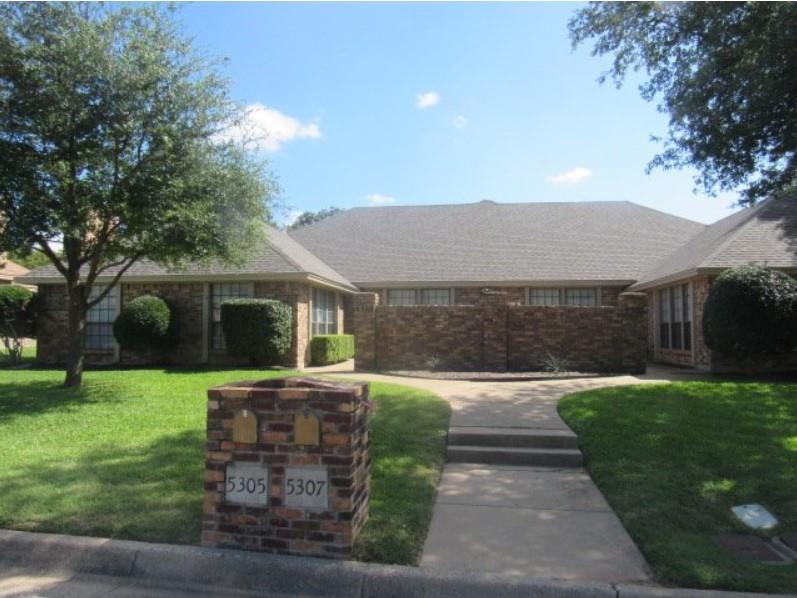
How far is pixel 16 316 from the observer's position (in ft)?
56.2

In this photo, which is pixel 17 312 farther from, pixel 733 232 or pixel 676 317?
Result: pixel 733 232

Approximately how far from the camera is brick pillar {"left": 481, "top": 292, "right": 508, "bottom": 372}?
14.6 m

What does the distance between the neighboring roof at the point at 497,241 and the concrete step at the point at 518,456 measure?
14290 millimetres

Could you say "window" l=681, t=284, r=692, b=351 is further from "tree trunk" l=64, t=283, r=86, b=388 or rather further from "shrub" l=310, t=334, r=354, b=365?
"tree trunk" l=64, t=283, r=86, b=388

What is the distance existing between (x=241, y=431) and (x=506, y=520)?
225 cm

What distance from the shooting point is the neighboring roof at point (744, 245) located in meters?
14.6

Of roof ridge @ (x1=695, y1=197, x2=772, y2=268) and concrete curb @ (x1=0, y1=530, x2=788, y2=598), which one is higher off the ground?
roof ridge @ (x1=695, y1=197, x2=772, y2=268)

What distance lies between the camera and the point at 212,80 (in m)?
10.4

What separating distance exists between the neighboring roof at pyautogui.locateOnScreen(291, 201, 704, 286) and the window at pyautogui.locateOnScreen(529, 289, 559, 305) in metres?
0.59

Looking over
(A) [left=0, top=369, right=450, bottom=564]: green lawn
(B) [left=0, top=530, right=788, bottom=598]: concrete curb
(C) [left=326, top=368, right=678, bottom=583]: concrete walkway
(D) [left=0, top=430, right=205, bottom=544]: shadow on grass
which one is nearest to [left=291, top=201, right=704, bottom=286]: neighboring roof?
(A) [left=0, top=369, right=450, bottom=564]: green lawn

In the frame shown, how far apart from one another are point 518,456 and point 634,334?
8.29 metres

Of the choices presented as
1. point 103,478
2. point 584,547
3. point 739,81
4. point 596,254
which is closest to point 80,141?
point 103,478

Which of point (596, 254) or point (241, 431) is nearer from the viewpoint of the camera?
point (241, 431)

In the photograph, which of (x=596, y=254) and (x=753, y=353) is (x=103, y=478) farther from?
(x=596, y=254)
